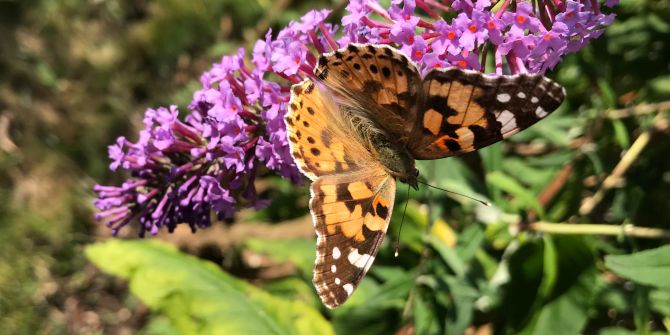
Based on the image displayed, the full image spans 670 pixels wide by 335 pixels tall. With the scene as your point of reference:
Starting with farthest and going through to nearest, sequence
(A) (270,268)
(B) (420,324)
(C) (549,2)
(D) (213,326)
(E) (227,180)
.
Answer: (A) (270,268)
(D) (213,326)
(B) (420,324)
(E) (227,180)
(C) (549,2)

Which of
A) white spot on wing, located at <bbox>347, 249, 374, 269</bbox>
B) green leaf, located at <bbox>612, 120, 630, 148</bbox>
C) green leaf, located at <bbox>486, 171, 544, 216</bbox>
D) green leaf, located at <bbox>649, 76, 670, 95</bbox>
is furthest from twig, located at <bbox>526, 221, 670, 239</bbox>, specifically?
white spot on wing, located at <bbox>347, 249, 374, 269</bbox>

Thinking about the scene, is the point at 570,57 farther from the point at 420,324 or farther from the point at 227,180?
the point at 227,180

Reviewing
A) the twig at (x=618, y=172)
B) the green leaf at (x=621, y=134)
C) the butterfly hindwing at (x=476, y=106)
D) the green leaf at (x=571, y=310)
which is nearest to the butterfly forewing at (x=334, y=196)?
the butterfly hindwing at (x=476, y=106)

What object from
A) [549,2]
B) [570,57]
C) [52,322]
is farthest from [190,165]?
[52,322]

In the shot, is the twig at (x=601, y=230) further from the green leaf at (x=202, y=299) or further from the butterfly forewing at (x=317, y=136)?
the green leaf at (x=202, y=299)

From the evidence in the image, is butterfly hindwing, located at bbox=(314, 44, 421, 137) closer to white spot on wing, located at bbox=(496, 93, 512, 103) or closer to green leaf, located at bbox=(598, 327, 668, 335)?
white spot on wing, located at bbox=(496, 93, 512, 103)

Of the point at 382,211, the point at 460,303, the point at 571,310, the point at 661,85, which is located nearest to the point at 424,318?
the point at 460,303
